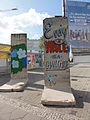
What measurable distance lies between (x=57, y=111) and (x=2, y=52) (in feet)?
46.2

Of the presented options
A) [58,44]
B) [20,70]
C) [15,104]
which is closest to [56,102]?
[15,104]

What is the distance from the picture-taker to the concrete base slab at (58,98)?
19.0 feet

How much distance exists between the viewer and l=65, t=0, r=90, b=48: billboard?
1980 inches

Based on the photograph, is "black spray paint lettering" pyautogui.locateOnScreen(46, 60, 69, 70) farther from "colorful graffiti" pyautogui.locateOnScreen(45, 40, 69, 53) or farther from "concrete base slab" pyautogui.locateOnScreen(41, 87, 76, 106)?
"concrete base slab" pyautogui.locateOnScreen(41, 87, 76, 106)

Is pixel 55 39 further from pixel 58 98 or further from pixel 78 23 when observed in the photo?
pixel 78 23

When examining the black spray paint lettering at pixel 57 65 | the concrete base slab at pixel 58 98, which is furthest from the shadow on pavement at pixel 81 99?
the black spray paint lettering at pixel 57 65

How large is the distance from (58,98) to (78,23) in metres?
48.6

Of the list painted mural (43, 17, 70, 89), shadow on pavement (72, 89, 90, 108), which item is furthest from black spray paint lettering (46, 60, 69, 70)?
shadow on pavement (72, 89, 90, 108)

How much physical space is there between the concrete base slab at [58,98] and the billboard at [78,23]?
146ft

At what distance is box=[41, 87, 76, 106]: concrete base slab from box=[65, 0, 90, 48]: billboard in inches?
1750

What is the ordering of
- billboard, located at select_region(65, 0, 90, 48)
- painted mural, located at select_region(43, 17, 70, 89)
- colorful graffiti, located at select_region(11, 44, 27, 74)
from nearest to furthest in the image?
painted mural, located at select_region(43, 17, 70, 89), colorful graffiti, located at select_region(11, 44, 27, 74), billboard, located at select_region(65, 0, 90, 48)

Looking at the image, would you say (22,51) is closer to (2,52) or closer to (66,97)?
(66,97)

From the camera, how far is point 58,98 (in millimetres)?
6152

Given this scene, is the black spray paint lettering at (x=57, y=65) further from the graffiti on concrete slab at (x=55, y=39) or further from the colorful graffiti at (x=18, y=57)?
the colorful graffiti at (x=18, y=57)
